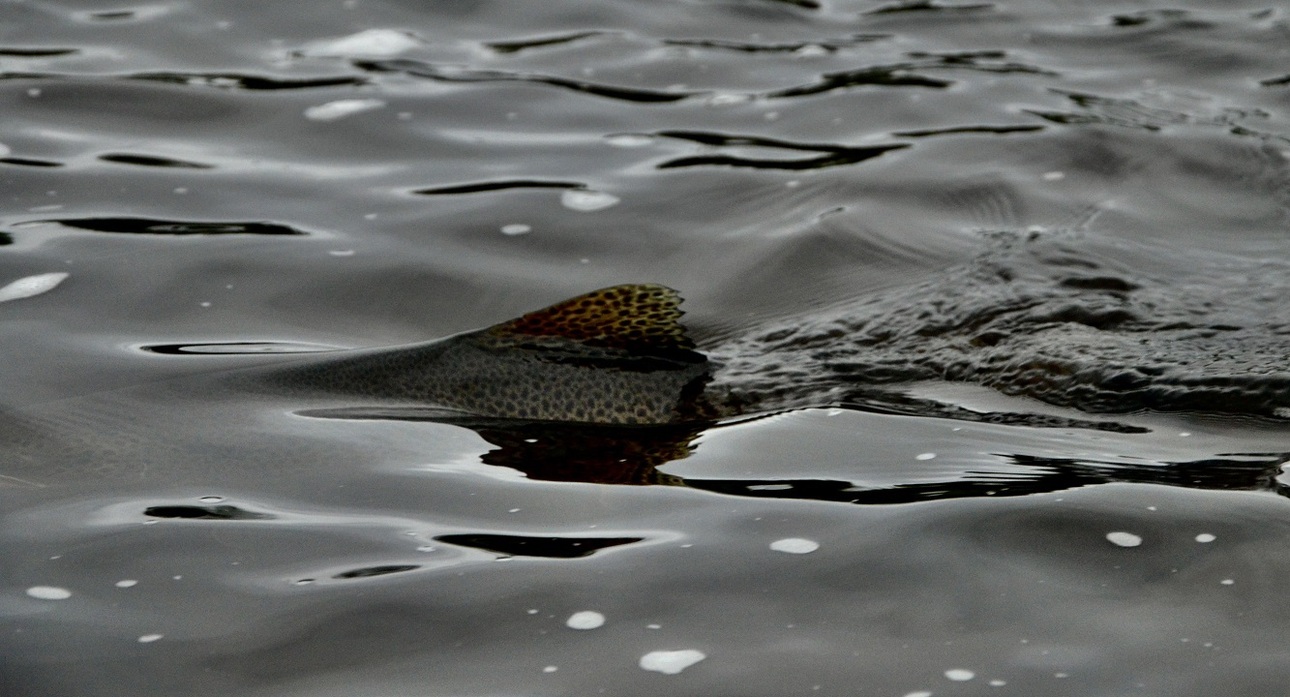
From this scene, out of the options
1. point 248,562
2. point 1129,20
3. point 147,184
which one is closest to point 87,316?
point 147,184

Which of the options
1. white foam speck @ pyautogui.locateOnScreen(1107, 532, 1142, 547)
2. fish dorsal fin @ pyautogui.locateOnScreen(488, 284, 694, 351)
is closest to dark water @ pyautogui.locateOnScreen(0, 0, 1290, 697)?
white foam speck @ pyautogui.locateOnScreen(1107, 532, 1142, 547)

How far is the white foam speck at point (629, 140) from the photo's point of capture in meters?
7.26

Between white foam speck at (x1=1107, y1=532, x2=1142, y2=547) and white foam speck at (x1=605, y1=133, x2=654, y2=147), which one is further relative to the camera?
white foam speck at (x1=605, y1=133, x2=654, y2=147)

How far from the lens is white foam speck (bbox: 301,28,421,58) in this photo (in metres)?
8.31

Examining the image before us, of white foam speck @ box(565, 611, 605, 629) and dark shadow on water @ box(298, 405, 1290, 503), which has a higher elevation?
dark shadow on water @ box(298, 405, 1290, 503)

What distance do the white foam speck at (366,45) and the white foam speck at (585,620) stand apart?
5.71m

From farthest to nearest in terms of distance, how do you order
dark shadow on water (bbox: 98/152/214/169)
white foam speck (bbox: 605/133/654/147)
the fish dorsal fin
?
white foam speck (bbox: 605/133/654/147) → dark shadow on water (bbox: 98/152/214/169) → the fish dorsal fin

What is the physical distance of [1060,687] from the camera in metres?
3.00

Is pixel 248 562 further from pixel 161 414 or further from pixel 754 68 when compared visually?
pixel 754 68

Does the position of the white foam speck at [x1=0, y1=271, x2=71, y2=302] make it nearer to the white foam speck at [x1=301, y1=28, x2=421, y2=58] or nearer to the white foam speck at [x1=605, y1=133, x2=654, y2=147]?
the white foam speck at [x1=605, y1=133, x2=654, y2=147]

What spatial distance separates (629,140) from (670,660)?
4.54 metres

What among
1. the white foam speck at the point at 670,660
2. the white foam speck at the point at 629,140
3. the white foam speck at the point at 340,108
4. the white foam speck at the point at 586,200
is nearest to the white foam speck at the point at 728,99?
the white foam speck at the point at 629,140

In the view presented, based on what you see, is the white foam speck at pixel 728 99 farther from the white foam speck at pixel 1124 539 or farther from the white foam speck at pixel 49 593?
the white foam speck at pixel 49 593

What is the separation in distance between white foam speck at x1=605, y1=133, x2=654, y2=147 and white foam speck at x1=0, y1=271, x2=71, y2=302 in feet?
9.43
